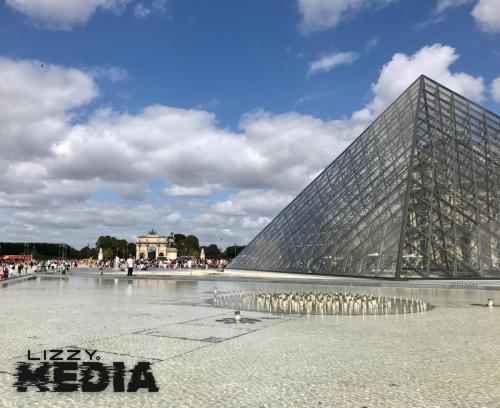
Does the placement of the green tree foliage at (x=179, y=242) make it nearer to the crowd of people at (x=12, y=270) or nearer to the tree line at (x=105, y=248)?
the tree line at (x=105, y=248)

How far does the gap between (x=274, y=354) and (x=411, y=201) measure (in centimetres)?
2325

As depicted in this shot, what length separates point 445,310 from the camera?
14.3m

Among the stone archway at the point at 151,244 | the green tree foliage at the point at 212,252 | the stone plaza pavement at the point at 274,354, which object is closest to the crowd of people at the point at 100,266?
the stone plaza pavement at the point at 274,354

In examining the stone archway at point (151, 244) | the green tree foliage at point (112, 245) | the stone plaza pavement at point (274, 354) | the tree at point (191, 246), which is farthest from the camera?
the tree at point (191, 246)

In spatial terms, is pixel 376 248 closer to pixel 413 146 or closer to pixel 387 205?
pixel 387 205

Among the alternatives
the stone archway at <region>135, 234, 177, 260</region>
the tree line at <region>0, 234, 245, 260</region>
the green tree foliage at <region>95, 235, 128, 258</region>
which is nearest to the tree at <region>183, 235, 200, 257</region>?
the tree line at <region>0, 234, 245, 260</region>

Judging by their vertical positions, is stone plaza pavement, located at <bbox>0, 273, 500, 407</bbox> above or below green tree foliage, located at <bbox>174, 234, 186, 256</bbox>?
below

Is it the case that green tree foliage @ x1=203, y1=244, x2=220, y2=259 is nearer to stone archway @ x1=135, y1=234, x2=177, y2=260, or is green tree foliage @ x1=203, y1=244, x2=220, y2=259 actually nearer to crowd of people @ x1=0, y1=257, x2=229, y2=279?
stone archway @ x1=135, y1=234, x2=177, y2=260

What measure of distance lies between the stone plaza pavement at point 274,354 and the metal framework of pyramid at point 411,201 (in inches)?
576

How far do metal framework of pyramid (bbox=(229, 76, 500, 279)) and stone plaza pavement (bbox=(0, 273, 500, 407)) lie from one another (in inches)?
576

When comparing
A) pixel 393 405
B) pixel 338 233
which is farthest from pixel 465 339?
pixel 338 233

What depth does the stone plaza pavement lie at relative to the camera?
215 inches

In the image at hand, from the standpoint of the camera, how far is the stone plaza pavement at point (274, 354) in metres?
5.45

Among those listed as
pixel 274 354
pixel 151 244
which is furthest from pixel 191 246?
Answer: pixel 274 354
